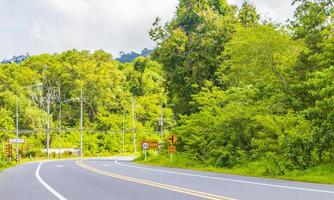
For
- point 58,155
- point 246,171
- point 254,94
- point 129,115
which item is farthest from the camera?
point 129,115

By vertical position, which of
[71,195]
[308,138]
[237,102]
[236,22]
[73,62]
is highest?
[73,62]

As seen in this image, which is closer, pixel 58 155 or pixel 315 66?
pixel 315 66

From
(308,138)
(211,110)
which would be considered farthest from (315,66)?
(211,110)

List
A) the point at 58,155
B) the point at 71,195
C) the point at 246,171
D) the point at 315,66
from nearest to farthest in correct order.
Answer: the point at 71,195 → the point at 246,171 → the point at 315,66 → the point at 58,155

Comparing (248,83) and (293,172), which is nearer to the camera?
(293,172)

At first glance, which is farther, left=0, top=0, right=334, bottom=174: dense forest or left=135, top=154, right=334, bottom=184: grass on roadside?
left=0, top=0, right=334, bottom=174: dense forest

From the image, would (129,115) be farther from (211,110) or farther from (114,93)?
(211,110)

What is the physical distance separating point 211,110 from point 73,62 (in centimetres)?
7597

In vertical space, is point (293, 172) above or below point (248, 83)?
below

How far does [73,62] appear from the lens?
357 ft

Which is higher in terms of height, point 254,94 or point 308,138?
point 254,94

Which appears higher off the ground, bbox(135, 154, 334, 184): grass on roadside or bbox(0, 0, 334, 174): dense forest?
bbox(0, 0, 334, 174): dense forest

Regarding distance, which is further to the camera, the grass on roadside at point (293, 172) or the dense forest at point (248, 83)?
the dense forest at point (248, 83)

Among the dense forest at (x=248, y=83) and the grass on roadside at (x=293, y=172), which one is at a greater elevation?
the dense forest at (x=248, y=83)
